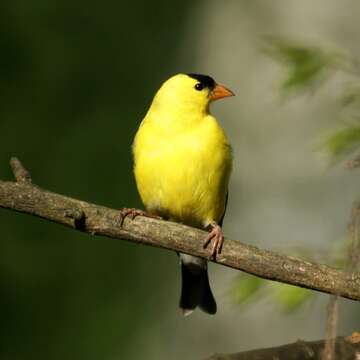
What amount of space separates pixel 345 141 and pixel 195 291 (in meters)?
2.31

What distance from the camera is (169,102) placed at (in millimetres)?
4727

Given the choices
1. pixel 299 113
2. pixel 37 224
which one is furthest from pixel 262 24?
pixel 37 224

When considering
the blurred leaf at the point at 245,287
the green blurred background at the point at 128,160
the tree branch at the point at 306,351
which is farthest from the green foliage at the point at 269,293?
the green blurred background at the point at 128,160

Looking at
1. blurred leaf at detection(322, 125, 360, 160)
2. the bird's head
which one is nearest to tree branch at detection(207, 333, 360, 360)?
blurred leaf at detection(322, 125, 360, 160)

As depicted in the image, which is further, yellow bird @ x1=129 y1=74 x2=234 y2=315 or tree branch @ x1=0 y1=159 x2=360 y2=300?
yellow bird @ x1=129 y1=74 x2=234 y2=315

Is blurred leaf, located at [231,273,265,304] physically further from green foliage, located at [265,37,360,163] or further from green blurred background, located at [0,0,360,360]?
green blurred background, located at [0,0,360,360]

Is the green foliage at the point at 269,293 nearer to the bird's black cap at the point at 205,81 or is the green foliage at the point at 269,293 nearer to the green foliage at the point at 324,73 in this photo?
the green foliage at the point at 324,73

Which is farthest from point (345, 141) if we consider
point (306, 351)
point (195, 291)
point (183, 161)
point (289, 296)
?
point (195, 291)

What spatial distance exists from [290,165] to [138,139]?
8.47ft

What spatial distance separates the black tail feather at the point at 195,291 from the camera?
205 inches

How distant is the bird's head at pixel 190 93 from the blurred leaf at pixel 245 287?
1415 millimetres

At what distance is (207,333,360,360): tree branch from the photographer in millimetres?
2730

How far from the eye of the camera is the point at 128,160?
12.1 meters

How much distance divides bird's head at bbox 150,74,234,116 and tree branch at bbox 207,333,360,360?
2071mm
